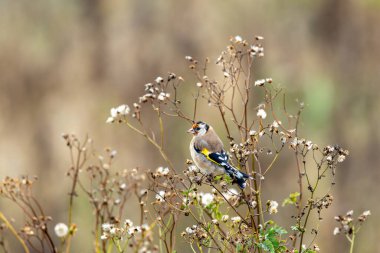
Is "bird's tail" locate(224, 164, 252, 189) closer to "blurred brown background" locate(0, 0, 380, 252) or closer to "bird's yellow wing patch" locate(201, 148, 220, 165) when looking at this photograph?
"bird's yellow wing patch" locate(201, 148, 220, 165)

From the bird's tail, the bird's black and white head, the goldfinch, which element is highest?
the bird's black and white head

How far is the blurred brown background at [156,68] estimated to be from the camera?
10023 mm

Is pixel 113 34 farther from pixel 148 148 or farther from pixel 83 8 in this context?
pixel 148 148

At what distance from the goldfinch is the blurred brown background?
5.04m

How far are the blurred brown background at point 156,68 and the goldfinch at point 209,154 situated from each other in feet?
16.5

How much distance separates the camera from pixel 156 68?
33.9ft

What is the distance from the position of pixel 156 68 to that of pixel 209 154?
6.01 meters

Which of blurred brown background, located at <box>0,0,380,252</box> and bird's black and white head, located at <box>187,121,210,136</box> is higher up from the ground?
blurred brown background, located at <box>0,0,380,252</box>

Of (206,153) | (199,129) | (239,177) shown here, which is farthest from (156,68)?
(239,177)

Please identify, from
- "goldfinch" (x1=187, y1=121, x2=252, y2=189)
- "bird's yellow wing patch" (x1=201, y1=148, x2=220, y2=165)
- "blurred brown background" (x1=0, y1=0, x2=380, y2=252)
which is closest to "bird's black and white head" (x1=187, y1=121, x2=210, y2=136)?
"goldfinch" (x1=187, y1=121, x2=252, y2=189)

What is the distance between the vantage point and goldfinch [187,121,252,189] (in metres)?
3.89

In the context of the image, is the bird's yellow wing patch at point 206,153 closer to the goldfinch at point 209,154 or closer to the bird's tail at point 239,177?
the goldfinch at point 209,154

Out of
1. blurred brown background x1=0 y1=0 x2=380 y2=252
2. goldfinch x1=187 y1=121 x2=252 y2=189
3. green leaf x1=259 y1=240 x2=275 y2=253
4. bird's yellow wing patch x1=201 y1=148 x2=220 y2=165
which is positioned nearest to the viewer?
green leaf x1=259 y1=240 x2=275 y2=253

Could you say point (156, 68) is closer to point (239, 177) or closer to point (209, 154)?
point (209, 154)
